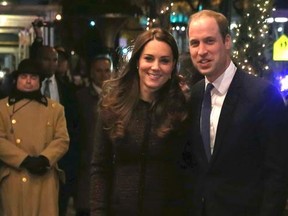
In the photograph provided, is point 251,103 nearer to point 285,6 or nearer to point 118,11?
point 118,11

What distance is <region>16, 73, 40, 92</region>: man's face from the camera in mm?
6215

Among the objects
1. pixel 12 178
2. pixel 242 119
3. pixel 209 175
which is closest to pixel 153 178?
pixel 209 175

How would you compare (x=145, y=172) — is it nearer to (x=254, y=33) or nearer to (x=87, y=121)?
(x=87, y=121)

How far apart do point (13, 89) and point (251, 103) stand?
3.28m

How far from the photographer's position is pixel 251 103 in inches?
137

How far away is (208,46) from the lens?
3508mm

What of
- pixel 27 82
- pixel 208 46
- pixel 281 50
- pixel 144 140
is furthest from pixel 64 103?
pixel 281 50

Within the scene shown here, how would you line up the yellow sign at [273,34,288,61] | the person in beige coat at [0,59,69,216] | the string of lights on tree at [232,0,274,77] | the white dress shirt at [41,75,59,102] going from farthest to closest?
the yellow sign at [273,34,288,61] < the string of lights on tree at [232,0,274,77] < the white dress shirt at [41,75,59,102] < the person in beige coat at [0,59,69,216]

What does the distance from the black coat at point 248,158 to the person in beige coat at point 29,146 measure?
9.24 feet

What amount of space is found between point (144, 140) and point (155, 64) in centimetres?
40

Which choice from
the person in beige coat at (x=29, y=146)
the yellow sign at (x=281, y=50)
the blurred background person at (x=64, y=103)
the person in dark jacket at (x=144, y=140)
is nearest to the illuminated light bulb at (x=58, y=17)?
the yellow sign at (x=281, y=50)

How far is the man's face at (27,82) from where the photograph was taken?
20.4 feet

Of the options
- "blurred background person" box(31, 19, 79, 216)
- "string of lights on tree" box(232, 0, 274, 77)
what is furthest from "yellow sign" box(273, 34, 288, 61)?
"blurred background person" box(31, 19, 79, 216)

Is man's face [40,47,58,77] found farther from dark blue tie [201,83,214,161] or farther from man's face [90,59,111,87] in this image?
dark blue tie [201,83,214,161]
